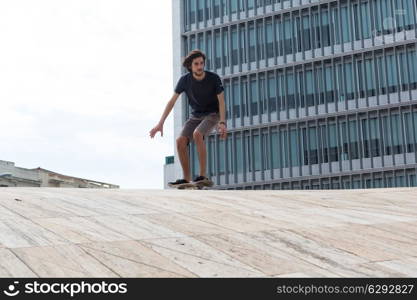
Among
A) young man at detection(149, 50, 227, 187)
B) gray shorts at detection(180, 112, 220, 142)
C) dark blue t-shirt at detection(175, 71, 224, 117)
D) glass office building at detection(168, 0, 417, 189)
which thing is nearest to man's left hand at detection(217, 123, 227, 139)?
young man at detection(149, 50, 227, 187)

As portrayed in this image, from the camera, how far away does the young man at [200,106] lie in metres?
9.91

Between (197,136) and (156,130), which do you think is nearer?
(197,136)

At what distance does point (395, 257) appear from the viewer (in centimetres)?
532

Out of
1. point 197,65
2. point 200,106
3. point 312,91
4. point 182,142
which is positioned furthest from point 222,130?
point 312,91

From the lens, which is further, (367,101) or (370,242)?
(367,101)

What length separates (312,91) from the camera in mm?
45781

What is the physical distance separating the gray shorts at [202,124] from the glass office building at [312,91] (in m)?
33.7

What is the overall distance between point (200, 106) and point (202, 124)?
29 cm

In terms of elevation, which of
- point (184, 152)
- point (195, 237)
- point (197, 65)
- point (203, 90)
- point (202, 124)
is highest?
point (197, 65)

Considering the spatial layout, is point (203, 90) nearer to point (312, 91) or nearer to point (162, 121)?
point (162, 121)

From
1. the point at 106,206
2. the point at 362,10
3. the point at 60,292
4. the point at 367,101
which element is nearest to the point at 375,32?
the point at 362,10

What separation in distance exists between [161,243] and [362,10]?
42264mm

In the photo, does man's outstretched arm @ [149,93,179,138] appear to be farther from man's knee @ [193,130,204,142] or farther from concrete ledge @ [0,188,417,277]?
concrete ledge @ [0,188,417,277]

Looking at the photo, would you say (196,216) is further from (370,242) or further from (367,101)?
(367,101)
